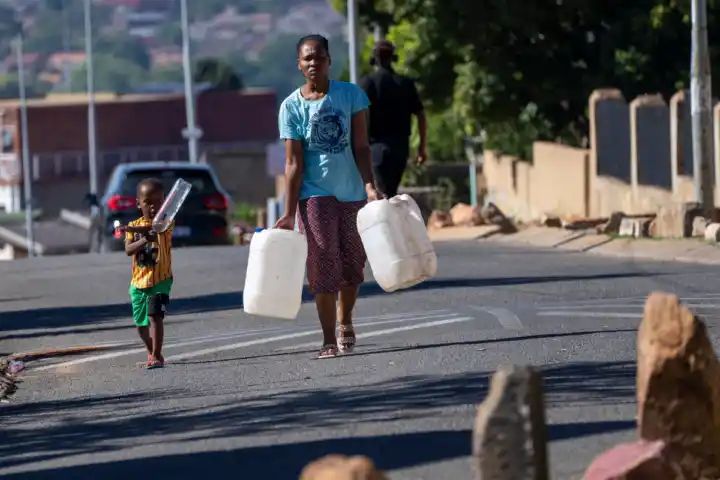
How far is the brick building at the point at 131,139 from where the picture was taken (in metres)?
102

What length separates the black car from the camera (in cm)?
2861

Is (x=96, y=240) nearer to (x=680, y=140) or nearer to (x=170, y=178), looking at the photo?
(x=170, y=178)

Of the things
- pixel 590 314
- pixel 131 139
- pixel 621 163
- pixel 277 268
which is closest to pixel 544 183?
pixel 621 163

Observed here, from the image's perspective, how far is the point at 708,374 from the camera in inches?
303

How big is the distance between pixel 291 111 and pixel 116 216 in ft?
52.7

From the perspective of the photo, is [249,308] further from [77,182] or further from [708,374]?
[77,182]

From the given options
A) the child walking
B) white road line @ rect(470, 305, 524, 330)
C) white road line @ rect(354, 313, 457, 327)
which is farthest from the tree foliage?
the child walking

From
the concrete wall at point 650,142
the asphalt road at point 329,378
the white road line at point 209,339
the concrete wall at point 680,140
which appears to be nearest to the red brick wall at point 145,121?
the concrete wall at point 650,142

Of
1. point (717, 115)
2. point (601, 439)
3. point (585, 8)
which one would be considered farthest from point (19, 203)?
point (601, 439)

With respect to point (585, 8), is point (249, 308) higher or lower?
lower

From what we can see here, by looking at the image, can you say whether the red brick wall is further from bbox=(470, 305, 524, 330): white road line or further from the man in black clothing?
bbox=(470, 305, 524, 330): white road line

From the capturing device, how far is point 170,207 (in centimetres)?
1326

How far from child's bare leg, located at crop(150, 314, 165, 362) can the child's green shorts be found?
8 centimetres

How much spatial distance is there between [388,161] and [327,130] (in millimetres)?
4768
